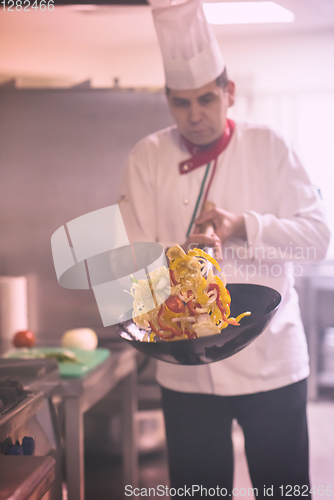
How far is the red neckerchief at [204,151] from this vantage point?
2.78 ft

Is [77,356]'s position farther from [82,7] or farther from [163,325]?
[82,7]

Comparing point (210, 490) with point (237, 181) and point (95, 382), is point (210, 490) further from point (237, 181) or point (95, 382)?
point (237, 181)

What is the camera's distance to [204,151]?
85 centimetres

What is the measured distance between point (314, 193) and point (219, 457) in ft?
1.82

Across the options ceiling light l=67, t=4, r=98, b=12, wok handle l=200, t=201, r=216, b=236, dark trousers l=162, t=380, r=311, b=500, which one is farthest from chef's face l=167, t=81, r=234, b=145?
dark trousers l=162, t=380, r=311, b=500

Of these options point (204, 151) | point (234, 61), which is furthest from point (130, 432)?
point (234, 61)

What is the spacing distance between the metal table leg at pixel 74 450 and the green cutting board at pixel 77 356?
0.25 ft

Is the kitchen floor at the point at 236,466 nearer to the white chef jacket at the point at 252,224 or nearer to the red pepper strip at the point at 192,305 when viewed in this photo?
the white chef jacket at the point at 252,224

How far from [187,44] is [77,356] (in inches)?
31.1

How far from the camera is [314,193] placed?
83cm

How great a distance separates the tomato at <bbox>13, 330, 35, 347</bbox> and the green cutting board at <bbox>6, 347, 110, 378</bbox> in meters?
0.03

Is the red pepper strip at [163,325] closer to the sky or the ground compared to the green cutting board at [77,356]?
closer to the sky

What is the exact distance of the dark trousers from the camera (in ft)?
2.64

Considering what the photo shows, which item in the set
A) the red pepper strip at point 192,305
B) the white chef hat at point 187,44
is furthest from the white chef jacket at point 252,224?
the red pepper strip at point 192,305
